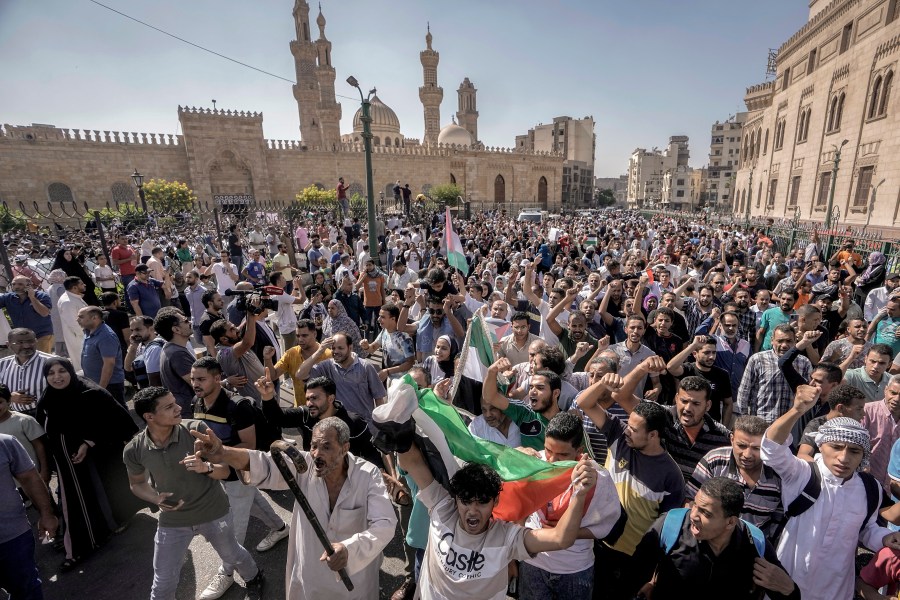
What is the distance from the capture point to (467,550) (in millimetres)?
2156

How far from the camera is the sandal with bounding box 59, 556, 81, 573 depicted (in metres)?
3.42

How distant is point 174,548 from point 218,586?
1.74 feet

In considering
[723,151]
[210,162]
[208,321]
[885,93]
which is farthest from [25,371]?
[723,151]

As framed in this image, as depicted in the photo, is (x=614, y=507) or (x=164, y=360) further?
(x=164, y=360)

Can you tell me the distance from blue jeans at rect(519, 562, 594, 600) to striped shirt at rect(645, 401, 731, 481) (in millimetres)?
986

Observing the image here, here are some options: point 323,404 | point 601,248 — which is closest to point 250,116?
point 601,248

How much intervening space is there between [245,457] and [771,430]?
2790 mm

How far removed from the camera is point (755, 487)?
2.51 meters

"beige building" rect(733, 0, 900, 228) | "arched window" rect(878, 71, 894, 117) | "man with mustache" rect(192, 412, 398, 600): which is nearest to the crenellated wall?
"beige building" rect(733, 0, 900, 228)

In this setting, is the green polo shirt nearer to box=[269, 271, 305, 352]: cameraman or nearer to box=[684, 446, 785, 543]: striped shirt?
box=[684, 446, 785, 543]: striped shirt

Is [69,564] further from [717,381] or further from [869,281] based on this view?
[869,281]

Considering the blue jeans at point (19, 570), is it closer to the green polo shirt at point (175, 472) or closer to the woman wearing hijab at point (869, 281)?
the green polo shirt at point (175, 472)

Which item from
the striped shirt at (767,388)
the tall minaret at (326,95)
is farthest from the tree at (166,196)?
the striped shirt at (767,388)

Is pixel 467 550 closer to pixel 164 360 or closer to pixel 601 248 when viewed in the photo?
pixel 164 360
